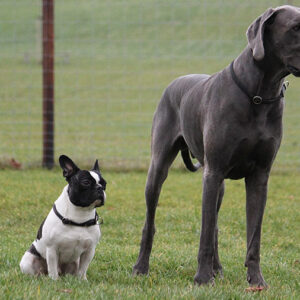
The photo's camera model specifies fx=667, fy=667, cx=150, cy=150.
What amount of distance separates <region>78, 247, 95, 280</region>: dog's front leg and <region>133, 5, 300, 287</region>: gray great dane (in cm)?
81

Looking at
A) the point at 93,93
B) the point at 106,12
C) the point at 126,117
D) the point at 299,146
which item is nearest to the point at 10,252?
the point at 299,146

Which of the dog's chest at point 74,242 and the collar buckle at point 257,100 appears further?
the dog's chest at point 74,242

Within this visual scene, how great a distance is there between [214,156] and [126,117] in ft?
39.1

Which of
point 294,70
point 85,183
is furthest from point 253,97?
point 85,183

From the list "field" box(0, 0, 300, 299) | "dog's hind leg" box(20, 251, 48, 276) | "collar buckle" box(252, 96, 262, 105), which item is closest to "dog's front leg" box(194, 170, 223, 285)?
"field" box(0, 0, 300, 299)

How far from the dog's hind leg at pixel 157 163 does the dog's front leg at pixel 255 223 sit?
2.71 ft

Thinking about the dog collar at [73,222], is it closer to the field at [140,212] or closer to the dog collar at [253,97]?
the field at [140,212]

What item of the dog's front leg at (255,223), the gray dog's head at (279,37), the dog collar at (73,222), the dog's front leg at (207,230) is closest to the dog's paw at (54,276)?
the dog collar at (73,222)

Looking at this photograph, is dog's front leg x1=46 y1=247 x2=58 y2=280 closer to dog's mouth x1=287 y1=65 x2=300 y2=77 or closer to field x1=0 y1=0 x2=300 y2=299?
field x1=0 y1=0 x2=300 y2=299

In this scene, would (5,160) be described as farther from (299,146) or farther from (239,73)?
(239,73)

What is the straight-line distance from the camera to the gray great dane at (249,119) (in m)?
Answer: 4.45

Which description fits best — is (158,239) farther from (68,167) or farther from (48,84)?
(48,84)

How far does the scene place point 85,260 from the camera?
198 inches

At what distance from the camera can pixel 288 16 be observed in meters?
4.41
